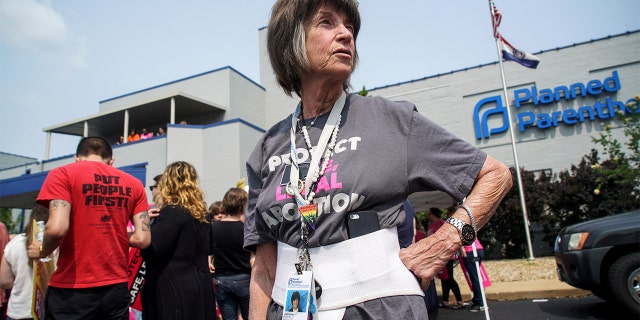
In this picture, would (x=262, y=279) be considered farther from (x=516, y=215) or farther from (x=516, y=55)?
(x=516, y=55)

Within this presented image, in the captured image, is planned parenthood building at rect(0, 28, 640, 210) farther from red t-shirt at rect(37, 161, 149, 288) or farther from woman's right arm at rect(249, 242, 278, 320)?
woman's right arm at rect(249, 242, 278, 320)

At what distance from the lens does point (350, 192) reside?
125 centimetres

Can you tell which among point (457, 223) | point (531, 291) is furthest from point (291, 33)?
point (531, 291)

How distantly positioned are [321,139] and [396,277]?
53cm

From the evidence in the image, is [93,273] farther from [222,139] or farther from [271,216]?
[222,139]

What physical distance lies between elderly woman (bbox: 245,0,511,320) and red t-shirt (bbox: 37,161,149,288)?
187 cm

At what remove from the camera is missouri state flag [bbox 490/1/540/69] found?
1373 centimetres

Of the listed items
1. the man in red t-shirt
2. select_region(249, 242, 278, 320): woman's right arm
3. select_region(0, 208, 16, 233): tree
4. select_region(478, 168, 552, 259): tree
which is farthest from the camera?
select_region(0, 208, 16, 233): tree

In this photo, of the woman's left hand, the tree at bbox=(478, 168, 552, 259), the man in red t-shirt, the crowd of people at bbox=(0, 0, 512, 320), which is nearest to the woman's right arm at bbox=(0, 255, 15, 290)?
the man in red t-shirt

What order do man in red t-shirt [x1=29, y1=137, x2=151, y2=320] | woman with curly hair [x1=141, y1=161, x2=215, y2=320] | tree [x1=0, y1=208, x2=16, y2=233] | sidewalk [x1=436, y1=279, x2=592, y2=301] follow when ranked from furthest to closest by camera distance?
tree [x1=0, y1=208, x2=16, y2=233]
sidewalk [x1=436, y1=279, x2=592, y2=301]
woman with curly hair [x1=141, y1=161, x2=215, y2=320]
man in red t-shirt [x1=29, y1=137, x2=151, y2=320]

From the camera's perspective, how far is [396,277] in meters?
1.19

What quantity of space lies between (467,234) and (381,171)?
0.32 metres

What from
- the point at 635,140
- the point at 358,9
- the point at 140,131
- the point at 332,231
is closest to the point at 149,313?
the point at 332,231

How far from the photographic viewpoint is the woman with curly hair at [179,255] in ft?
10.8
